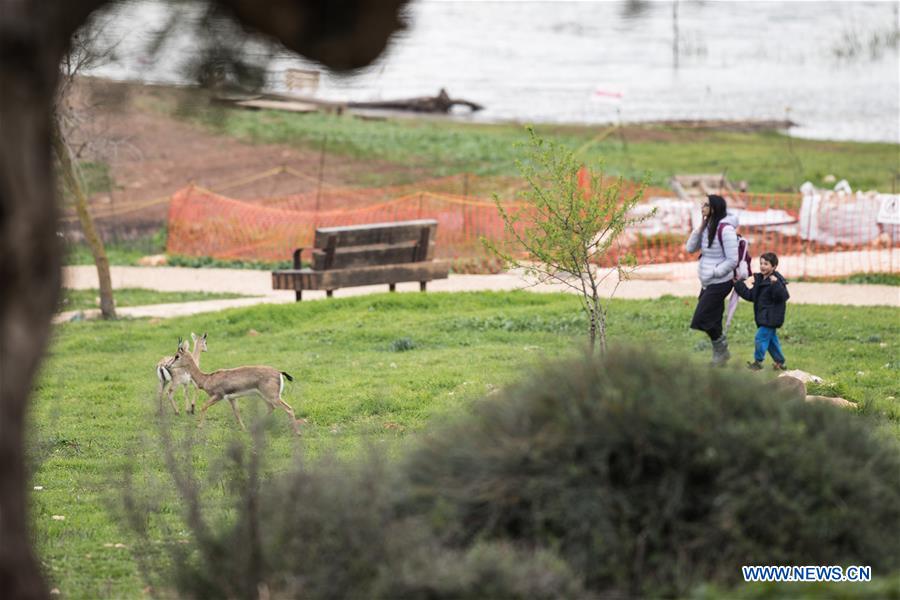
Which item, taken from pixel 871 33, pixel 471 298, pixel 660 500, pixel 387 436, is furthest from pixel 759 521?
pixel 871 33

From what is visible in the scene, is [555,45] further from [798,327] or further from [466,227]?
[798,327]

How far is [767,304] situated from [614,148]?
27.7 meters

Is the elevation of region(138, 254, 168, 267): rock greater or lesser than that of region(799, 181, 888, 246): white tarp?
lesser

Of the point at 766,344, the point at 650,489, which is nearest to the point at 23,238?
the point at 650,489

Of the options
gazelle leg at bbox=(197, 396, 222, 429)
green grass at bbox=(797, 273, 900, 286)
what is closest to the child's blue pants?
gazelle leg at bbox=(197, 396, 222, 429)

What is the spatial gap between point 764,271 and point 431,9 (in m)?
8.20

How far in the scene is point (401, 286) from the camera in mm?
21094

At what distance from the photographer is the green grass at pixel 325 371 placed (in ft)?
25.7

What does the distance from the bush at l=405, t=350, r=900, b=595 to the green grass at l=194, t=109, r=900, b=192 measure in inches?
1067

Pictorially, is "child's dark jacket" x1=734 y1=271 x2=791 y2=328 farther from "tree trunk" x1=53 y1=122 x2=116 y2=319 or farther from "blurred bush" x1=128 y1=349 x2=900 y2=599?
"tree trunk" x1=53 y1=122 x2=116 y2=319

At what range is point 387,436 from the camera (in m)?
9.53

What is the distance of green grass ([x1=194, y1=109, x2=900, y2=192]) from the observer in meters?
34.2

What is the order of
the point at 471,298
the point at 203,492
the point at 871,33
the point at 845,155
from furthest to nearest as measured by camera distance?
the point at 871,33 < the point at 845,155 < the point at 471,298 < the point at 203,492

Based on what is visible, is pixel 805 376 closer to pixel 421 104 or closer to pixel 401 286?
pixel 401 286
